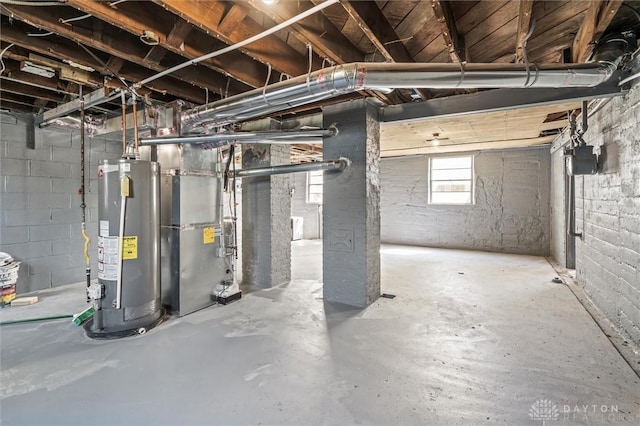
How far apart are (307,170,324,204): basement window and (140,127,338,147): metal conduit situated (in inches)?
221

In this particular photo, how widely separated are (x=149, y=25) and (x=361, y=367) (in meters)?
2.58

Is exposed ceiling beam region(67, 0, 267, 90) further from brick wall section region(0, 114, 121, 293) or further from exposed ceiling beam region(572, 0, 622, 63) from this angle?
brick wall section region(0, 114, 121, 293)

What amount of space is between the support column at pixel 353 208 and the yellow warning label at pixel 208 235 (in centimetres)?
120

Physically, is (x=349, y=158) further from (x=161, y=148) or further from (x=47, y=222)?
(x=47, y=222)

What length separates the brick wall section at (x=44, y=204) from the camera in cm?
357

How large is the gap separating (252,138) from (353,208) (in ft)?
4.07

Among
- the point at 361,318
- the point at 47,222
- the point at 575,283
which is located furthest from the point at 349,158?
the point at 47,222

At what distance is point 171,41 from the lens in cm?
201

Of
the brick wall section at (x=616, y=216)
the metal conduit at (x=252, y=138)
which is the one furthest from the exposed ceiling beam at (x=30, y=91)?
the brick wall section at (x=616, y=216)

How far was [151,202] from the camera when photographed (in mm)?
2670

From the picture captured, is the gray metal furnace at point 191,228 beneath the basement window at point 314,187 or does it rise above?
beneath

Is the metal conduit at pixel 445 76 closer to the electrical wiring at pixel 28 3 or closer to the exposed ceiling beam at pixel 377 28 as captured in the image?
the exposed ceiling beam at pixel 377 28

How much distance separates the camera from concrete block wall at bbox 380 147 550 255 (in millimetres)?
6066

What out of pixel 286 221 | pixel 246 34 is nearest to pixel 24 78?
pixel 246 34
